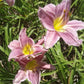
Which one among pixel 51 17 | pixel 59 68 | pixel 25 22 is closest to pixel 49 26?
pixel 51 17

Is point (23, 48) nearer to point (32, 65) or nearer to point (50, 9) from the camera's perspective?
point (32, 65)

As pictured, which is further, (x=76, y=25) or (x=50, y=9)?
(x=76, y=25)

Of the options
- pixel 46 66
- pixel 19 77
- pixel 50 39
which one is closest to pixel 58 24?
pixel 50 39

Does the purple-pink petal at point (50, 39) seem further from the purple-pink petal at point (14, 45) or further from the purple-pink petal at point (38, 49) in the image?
the purple-pink petal at point (14, 45)

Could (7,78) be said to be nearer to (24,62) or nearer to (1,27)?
(24,62)

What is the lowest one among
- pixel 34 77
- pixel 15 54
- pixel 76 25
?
pixel 34 77

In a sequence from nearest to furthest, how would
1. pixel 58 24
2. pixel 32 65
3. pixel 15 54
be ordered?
pixel 15 54, pixel 32 65, pixel 58 24

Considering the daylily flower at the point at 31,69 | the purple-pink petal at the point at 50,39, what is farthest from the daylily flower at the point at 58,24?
the daylily flower at the point at 31,69
